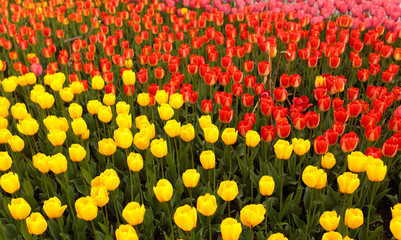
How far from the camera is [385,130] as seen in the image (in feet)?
11.9

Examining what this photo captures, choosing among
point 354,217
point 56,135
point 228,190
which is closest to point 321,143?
point 354,217

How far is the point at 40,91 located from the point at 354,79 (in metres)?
3.33

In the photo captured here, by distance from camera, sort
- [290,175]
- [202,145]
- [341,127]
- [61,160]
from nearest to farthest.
Result: [61,160] < [341,127] < [290,175] < [202,145]

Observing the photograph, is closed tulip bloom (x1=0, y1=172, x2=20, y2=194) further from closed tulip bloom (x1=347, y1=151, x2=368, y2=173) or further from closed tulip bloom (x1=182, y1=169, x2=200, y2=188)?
closed tulip bloom (x1=347, y1=151, x2=368, y2=173)

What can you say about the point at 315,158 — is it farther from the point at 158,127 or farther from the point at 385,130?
the point at 158,127

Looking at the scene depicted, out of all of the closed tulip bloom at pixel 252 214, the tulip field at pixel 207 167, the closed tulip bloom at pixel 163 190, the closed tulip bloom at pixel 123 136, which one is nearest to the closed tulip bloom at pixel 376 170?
the tulip field at pixel 207 167

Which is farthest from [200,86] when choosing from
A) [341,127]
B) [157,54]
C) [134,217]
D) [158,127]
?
[134,217]

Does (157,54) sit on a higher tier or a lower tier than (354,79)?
higher

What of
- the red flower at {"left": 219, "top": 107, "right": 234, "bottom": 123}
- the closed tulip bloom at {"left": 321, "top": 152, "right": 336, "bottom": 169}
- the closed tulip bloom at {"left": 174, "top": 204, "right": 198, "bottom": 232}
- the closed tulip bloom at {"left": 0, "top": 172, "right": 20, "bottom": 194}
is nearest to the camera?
the closed tulip bloom at {"left": 174, "top": 204, "right": 198, "bottom": 232}

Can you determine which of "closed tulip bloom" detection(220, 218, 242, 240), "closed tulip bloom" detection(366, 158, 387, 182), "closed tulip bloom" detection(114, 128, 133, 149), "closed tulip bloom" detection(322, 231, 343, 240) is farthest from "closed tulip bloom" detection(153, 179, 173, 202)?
"closed tulip bloom" detection(366, 158, 387, 182)

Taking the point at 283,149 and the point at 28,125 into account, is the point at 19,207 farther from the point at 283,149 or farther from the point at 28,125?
the point at 283,149

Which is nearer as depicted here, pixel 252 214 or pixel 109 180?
pixel 252 214

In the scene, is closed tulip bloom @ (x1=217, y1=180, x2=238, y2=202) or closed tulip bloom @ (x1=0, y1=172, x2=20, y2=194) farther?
closed tulip bloom @ (x1=0, y1=172, x2=20, y2=194)

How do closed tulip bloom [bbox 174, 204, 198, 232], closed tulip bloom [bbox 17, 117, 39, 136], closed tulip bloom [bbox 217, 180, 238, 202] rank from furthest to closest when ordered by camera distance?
closed tulip bloom [bbox 17, 117, 39, 136], closed tulip bloom [bbox 217, 180, 238, 202], closed tulip bloom [bbox 174, 204, 198, 232]
